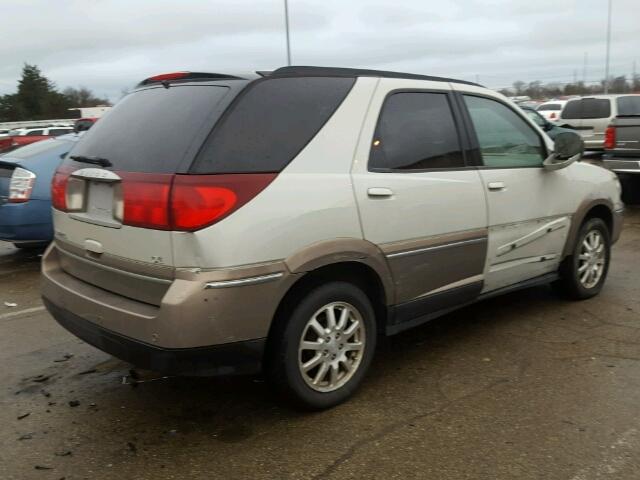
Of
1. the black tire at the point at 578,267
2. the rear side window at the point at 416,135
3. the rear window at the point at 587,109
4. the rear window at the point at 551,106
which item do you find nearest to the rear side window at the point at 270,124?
the rear side window at the point at 416,135

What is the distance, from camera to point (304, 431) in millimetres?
3113

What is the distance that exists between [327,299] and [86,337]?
1.27 m

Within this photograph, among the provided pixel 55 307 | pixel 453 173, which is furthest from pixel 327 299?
pixel 55 307

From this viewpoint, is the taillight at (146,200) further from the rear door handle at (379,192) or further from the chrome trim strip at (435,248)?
the chrome trim strip at (435,248)

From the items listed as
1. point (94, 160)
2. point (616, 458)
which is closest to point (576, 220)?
point (616, 458)

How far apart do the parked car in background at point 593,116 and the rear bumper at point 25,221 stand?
13831 millimetres

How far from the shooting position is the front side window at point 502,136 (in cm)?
409

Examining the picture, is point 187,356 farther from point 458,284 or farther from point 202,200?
point 458,284

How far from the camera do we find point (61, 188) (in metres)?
3.43

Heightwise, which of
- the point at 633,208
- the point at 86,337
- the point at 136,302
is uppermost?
the point at 136,302

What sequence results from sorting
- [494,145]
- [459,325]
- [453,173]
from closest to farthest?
[453,173]
[494,145]
[459,325]

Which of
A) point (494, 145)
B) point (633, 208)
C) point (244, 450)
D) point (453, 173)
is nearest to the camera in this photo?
point (244, 450)

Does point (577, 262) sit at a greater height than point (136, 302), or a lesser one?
lesser

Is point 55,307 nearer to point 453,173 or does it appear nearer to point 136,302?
point 136,302
